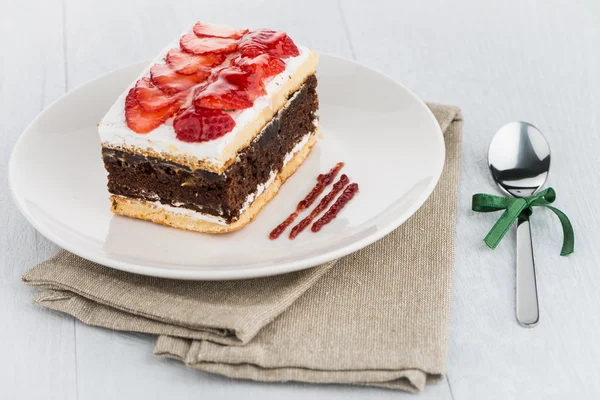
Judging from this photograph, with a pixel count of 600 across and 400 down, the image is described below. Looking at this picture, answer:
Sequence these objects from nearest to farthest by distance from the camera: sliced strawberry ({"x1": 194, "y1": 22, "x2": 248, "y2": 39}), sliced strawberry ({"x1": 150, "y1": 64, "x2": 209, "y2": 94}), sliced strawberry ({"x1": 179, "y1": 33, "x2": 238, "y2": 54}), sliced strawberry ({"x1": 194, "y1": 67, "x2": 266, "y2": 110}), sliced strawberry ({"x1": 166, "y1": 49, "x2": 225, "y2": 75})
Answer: sliced strawberry ({"x1": 194, "y1": 67, "x2": 266, "y2": 110}), sliced strawberry ({"x1": 150, "y1": 64, "x2": 209, "y2": 94}), sliced strawberry ({"x1": 166, "y1": 49, "x2": 225, "y2": 75}), sliced strawberry ({"x1": 179, "y1": 33, "x2": 238, "y2": 54}), sliced strawberry ({"x1": 194, "y1": 22, "x2": 248, "y2": 39})

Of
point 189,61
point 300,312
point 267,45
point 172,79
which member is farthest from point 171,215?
point 267,45

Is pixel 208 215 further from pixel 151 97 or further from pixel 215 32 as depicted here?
pixel 215 32

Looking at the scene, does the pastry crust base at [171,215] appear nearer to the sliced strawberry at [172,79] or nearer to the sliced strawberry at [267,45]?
the sliced strawberry at [172,79]

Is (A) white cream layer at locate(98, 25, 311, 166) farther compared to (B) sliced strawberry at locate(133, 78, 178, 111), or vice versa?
(B) sliced strawberry at locate(133, 78, 178, 111)

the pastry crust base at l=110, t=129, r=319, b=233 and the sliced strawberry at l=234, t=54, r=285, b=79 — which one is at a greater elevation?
the sliced strawberry at l=234, t=54, r=285, b=79

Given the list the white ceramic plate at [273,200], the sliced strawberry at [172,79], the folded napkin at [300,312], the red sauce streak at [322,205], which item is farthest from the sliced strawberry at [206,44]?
the folded napkin at [300,312]

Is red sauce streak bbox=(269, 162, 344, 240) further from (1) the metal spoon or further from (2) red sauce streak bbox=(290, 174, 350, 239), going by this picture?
(1) the metal spoon

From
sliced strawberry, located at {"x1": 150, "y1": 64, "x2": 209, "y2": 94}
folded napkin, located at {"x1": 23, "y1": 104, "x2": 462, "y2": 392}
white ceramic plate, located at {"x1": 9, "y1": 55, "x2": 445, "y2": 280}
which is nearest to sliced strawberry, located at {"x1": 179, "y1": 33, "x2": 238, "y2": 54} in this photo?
sliced strawberry, located at {"x1": 150, "y1": 64, "x2": 209, "y2": 94}
